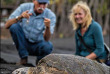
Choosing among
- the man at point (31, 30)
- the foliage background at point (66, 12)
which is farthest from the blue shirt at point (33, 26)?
the foliage background at point (66, 12)

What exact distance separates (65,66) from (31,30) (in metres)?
1.42

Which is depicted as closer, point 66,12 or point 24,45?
point 24,45

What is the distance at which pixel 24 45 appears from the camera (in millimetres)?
3662

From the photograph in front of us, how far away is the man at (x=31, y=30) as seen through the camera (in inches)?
141

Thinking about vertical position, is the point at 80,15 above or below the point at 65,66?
above

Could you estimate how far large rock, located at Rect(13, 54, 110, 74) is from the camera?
2324 mm

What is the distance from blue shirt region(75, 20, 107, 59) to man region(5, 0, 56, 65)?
0.49 meters

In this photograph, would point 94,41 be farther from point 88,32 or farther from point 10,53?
point 10,53

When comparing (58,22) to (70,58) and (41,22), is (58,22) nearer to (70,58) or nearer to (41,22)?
(41,22)

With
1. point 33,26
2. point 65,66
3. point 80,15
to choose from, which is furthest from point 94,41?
point 65,66

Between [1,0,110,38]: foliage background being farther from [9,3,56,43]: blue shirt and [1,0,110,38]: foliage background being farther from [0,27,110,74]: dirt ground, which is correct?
[9,3,56,43]: blue shirt

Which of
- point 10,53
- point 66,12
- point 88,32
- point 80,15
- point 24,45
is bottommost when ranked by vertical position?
point 10,53

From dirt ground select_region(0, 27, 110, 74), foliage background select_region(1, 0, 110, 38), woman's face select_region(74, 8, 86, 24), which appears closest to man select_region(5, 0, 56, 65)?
dirt ground select_region(0, 27, 110, 74)

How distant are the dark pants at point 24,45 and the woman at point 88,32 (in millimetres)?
528
